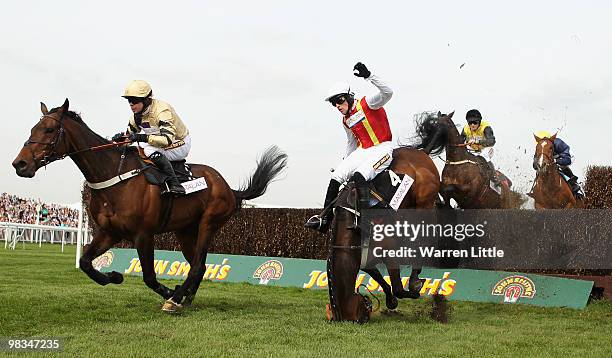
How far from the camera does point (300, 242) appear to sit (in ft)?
44.9

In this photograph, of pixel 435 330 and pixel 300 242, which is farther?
pixel 300 242

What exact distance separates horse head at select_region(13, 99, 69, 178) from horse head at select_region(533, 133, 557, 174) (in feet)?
21.1

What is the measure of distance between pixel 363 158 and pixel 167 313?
102 inches

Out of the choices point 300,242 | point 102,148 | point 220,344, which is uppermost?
point 102,148

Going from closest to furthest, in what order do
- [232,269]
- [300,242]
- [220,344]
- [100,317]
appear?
[220,344]
[100,317]
[232,269]
[300,242]

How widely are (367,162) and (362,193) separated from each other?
1.09 feet

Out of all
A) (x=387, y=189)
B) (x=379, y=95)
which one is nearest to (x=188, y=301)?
(x=387, y=189)

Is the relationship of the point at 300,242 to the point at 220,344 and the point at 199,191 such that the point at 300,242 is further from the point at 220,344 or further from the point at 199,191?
the point at 220,344

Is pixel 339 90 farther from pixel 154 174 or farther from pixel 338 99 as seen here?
pixel 154 174

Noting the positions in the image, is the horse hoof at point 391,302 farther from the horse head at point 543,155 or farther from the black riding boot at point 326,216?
the horse head at point 543,155

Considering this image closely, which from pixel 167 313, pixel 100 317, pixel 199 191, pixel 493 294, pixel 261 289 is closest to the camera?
pixel 100 317

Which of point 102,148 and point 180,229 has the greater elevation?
point 102,148

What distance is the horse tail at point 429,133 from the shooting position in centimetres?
934

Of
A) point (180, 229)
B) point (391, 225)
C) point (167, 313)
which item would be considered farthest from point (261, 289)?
point (391, 225)
